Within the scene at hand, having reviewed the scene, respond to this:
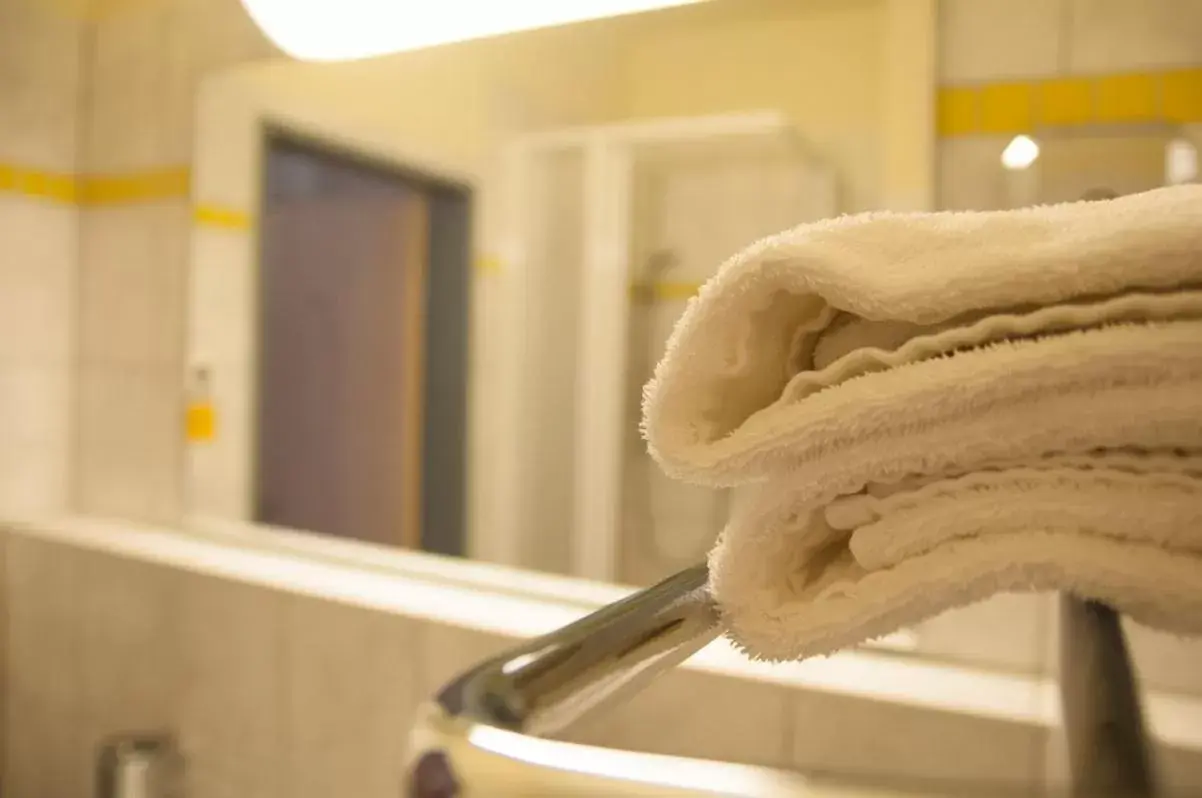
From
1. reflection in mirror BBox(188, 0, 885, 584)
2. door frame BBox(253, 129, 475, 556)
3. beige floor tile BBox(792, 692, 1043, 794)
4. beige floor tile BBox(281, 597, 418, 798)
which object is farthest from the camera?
door frame BBox(253, 129, 475, 556)

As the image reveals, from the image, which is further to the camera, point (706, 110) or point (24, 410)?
point (706, 110)

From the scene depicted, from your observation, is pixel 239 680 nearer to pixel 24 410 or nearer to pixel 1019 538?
pixel 24 410

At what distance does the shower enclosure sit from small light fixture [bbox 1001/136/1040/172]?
806 millimetres

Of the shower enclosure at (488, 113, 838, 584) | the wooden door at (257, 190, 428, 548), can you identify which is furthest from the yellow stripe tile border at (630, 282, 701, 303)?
the wooden door at (257, 190, 428, 548)

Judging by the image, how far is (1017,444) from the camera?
0.24 meters

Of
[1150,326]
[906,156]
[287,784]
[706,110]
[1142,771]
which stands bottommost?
[287,784]

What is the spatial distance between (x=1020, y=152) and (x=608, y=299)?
41.6 inches

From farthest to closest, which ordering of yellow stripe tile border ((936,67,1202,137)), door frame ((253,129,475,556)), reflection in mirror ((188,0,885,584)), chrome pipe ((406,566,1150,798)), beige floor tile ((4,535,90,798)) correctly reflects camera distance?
1. door frame ((253,129,475,556))
2. reflection in mirror ((188,0,885,584))
3. beige floor tile ((4,535,90,798))
4. yellow stripe tile border ((936,67,1202,137))
5. chrome pipe ((406,566,1150,798))

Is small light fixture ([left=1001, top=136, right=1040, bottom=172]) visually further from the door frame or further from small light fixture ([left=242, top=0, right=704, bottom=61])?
the door frame

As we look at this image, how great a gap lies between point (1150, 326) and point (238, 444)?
1332 millimetres

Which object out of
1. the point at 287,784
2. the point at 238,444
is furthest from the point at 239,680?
the point at 238,444

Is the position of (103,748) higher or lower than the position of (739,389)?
lower

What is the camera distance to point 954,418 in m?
0.24

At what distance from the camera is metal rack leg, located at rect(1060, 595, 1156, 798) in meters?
0.21
